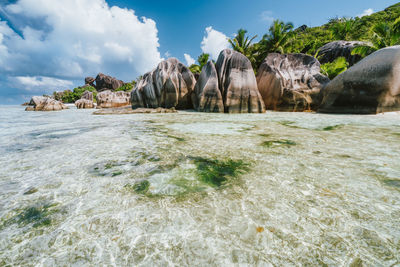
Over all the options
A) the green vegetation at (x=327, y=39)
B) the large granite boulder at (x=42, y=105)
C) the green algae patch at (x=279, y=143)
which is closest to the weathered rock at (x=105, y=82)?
the green vegetation at (x=327, y=39)

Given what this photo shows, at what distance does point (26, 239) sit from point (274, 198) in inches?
70.8

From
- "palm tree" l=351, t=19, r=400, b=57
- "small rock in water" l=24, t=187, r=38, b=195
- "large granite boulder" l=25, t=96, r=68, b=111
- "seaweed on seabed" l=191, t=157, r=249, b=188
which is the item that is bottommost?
"small rock in water" l=24, t=187, r=38, b=195

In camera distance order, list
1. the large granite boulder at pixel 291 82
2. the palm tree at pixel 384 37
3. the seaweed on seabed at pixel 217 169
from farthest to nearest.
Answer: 1. the palm tree at pixel 384 37
2. the large granite boulder at pixel 291 82
3. the seaweed on seabed at pixel 217 169

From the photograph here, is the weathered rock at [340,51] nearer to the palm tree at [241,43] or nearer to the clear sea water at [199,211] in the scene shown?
the palm tree at [241,43]

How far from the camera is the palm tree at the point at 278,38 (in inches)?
801

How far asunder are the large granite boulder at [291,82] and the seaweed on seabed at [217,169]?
10.7 m

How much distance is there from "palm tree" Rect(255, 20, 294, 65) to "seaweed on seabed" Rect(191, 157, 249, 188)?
22547mm

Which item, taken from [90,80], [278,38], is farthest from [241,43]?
[90,80]

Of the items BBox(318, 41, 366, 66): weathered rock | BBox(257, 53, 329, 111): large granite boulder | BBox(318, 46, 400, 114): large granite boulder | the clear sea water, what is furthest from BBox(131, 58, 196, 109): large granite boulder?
BBox(318, 41, 366, 66): weathered rock

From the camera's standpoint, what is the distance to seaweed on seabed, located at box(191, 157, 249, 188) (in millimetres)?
1818

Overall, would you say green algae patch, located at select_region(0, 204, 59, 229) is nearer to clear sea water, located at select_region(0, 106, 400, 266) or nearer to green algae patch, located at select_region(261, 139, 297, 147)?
clear sea water, located at select_region(0, 106, 400, 266)

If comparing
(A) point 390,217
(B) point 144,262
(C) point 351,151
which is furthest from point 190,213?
(C) point 351,151

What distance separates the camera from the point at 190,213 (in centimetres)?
132

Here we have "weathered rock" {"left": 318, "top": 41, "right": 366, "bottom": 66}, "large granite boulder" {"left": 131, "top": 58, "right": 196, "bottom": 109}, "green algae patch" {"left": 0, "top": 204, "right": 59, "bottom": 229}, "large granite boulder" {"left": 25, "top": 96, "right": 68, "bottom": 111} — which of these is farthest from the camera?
"weathered rock" {"left": 318, "top": 41, "right": 366, "bottom": 66}
